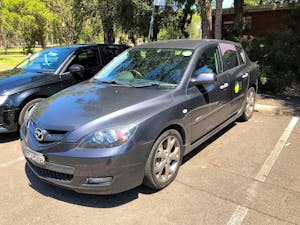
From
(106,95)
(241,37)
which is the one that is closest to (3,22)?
(241,37)

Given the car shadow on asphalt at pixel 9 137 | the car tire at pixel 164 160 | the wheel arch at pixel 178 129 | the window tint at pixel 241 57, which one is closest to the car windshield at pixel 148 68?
the wheel arch at pixel 178 129

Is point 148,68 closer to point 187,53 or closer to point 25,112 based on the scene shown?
point 187,53

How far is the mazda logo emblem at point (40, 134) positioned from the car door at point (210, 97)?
1835 millimetres

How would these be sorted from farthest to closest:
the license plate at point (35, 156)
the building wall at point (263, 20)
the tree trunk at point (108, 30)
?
1. the building wall at point (263, 20)
2. the tree trunk at point (108, 30)
3. the license plate at point (35, 156)

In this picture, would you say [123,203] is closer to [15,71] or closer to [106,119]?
[106,119]

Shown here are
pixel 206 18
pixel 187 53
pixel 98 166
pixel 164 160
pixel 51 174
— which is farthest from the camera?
pixel 206 18

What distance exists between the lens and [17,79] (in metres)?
5.50

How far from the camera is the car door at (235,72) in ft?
16.9

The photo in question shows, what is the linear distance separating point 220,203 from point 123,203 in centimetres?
107

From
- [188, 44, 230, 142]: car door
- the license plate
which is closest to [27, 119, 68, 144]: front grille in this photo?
the license plate

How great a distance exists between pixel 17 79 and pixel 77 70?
1.08 meters

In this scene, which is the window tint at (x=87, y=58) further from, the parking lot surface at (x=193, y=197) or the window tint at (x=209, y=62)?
the window tint at (x=209, y=62)

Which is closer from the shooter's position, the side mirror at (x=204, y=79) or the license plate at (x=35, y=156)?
the license plate at (x=35, y=156)

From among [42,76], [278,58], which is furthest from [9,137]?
[278,58]
